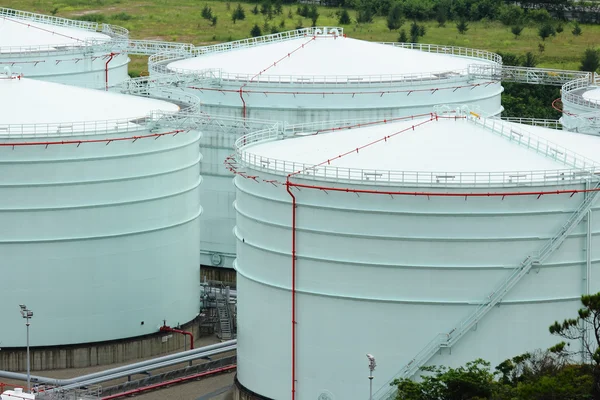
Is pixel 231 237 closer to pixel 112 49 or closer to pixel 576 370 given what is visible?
pixel 112 49

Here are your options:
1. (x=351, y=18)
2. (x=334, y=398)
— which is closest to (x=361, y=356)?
(x=334, y=398)

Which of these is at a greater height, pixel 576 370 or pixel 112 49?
pixel 112 49

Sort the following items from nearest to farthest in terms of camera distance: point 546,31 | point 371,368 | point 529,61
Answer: point 371,368
point 529,61
point 546,31

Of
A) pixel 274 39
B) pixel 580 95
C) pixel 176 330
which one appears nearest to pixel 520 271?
pixel 176 330

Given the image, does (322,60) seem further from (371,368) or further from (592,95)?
(371,368)

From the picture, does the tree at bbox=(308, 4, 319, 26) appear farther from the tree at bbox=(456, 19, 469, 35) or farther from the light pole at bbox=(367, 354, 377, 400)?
the light pole at bbox=(367, 354, 377, 400)
